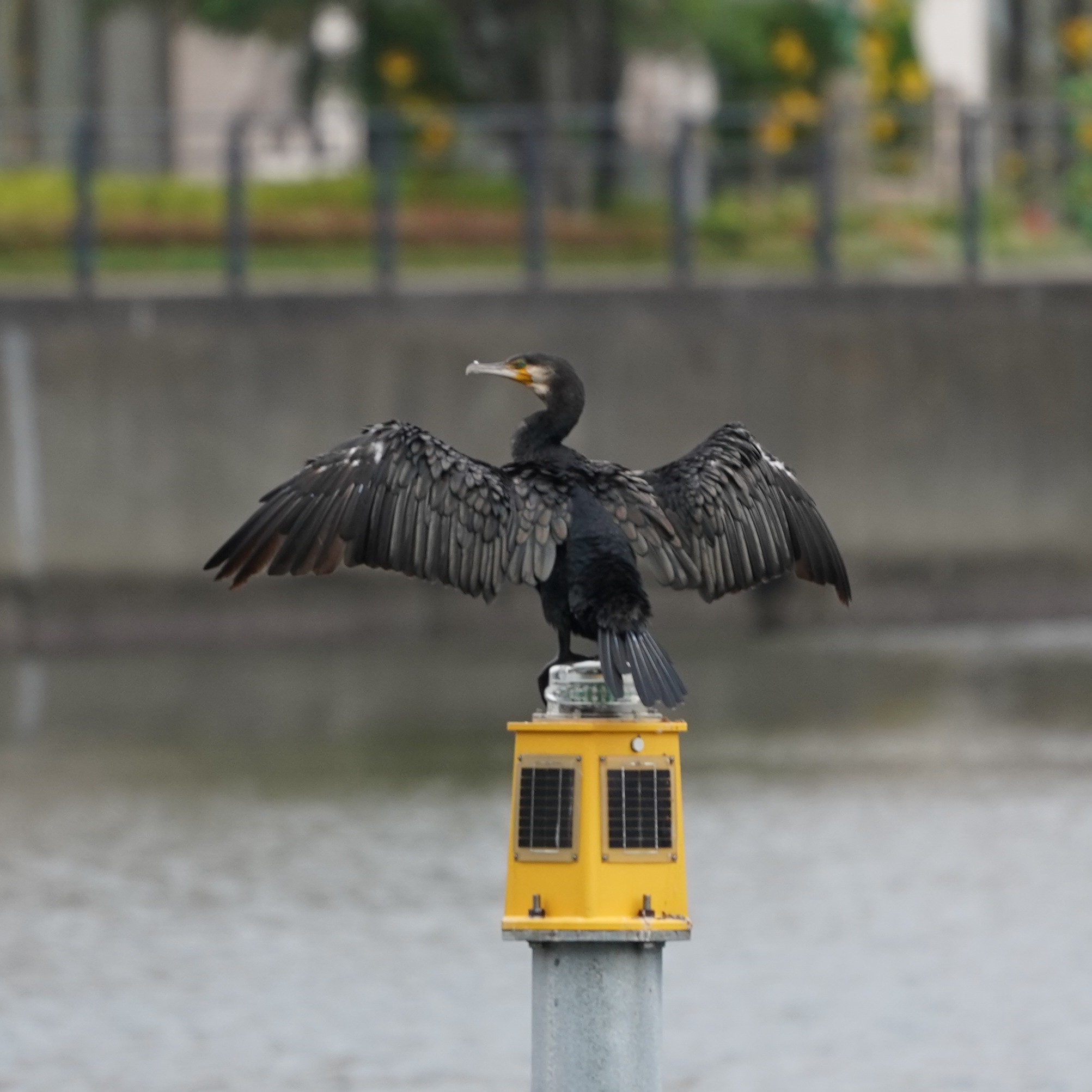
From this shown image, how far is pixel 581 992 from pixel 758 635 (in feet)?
42.1

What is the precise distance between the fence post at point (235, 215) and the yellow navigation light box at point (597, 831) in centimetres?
1304

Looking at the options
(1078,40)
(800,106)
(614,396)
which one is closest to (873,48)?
(1078,40)

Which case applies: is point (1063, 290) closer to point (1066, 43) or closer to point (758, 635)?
point (758, 635)

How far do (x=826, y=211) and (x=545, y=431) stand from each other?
42.6 feet

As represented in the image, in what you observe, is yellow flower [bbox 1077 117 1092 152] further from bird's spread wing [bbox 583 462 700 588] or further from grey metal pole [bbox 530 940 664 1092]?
grey metal pole [bbox 530 940 664 1092]

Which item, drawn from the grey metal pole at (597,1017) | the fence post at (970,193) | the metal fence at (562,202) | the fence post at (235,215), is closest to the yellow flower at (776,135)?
the metal fence at (562,202)

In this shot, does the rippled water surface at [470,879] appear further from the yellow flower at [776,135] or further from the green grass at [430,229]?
the yellow flower at [776,135]

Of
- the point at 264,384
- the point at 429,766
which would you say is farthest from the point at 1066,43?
the point at 429,766

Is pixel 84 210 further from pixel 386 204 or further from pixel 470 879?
pixel 470 879

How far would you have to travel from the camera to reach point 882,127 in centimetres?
2214

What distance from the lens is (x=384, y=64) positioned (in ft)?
74.8

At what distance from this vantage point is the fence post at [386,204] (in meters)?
19.1

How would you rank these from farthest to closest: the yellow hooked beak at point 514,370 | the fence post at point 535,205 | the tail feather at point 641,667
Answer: the fence post at point 535,205, the yellow hooked beak at point 514,370, the tail feather at point 641,667

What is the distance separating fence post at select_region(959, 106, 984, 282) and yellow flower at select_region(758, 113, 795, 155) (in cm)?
125
